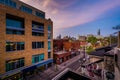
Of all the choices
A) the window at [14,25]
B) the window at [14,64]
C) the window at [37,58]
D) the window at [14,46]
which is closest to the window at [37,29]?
the window at [14,25]

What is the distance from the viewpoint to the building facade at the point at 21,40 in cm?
1948

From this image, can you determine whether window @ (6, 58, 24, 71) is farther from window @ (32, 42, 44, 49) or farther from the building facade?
window @ (32, 42, 44, 49)

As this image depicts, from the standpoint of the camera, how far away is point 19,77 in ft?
73.2

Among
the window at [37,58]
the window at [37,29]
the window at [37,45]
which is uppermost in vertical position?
the window at [37,29]

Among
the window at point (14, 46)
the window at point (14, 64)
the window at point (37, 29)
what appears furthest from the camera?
the window at point (37, 29)

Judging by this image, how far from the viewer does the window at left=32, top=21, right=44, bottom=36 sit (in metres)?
28.2

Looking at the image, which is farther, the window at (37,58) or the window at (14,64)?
the window at (37,58)

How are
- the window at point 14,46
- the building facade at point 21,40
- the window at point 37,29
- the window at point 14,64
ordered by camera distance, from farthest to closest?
the window at point 37,29 < the window at point 14,46 < the window at point 14,64 < the building facade at point 21,40

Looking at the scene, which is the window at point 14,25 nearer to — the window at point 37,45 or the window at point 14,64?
the window at point 37,45

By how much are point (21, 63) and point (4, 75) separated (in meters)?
4.84

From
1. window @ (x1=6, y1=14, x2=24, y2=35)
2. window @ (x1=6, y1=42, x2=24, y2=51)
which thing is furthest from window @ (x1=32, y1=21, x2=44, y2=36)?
window @ (x1=6, y1=42, x2=24, y2=51)

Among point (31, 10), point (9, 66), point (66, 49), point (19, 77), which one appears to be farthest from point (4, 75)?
point (66, 49)

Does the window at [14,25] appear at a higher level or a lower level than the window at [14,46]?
higher

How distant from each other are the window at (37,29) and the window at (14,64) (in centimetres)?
857
